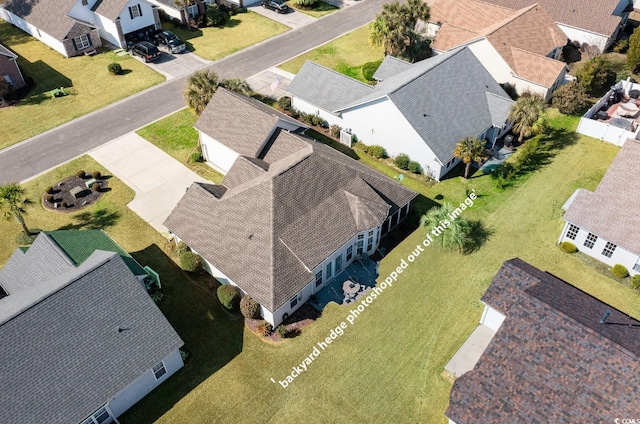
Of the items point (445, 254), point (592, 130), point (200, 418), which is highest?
point (592, 130)

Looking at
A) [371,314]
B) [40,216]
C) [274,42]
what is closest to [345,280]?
[371,314]

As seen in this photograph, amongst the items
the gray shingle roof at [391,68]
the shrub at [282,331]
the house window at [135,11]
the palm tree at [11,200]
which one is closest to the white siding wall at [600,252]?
the shrub at [282,331]

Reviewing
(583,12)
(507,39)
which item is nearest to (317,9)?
(507,39)

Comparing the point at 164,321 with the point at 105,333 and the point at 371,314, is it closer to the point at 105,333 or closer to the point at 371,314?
the point at 105,333

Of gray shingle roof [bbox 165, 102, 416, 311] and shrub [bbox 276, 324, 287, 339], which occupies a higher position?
gray shingle roof [bbox 165, 102, 416, 311]

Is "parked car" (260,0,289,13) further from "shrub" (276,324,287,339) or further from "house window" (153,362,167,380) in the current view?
"house window" (153,362,167,380)

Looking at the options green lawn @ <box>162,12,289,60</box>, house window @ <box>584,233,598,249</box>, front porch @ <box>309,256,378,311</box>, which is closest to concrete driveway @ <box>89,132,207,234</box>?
front porch @ <box>309,256,378,311</box>
